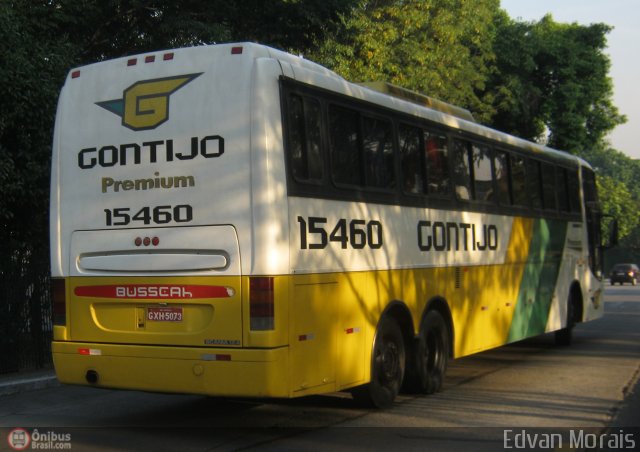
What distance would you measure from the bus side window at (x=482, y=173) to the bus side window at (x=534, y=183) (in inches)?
70.7

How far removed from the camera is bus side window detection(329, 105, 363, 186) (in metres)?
8.20

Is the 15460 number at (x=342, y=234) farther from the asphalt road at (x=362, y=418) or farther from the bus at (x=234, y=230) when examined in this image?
the asphalt road at (x=362, y=418)

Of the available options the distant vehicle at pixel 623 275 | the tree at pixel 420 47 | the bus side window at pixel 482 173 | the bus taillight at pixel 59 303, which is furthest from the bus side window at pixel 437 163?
the distant vehicle at pixel 623 275

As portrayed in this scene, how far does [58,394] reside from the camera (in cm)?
1063

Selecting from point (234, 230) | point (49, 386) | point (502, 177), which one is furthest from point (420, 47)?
point (234, 230)

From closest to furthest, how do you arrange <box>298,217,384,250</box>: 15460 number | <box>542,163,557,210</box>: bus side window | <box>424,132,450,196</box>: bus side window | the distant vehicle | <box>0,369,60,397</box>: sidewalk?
1. <box>298,217,384,250</box>: 15460 number
2. <box>424,132,450,196</box>: bus side window
3. <box>0,369,60,397</box>: sidewalk
4. <box>542,163,557,210</box>: bus side window
5. the distant vehicle

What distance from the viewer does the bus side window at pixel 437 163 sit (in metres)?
10.2

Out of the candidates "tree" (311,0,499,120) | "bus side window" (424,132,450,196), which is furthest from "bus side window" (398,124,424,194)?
"tree" (311,0,499,120)

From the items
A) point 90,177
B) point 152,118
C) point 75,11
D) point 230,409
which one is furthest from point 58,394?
point 75,11

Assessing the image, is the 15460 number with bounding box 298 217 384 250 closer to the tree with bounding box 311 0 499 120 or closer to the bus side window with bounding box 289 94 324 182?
the bus side window with bounding box 289 94 324 182

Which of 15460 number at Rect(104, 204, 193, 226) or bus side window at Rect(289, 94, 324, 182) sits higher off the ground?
bus side window at Rect(289, 94, 324, 182)

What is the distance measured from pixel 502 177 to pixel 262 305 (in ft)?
20.8

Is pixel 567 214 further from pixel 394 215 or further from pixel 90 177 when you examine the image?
pixel 90 177

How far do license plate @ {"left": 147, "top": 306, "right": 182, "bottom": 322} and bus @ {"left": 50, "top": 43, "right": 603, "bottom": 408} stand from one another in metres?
0.03
